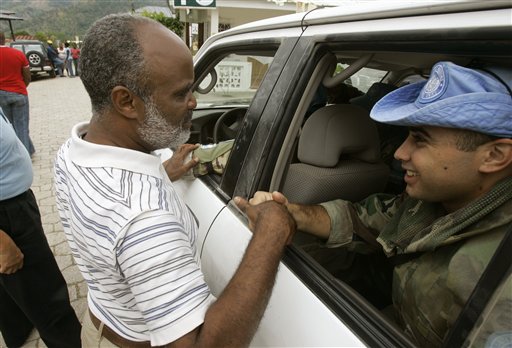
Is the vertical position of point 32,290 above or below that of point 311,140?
below

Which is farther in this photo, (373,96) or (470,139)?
(373,96)

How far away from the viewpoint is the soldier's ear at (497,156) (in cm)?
99

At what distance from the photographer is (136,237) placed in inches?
34.2

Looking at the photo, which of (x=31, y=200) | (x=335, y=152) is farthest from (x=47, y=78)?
(x=335, y=152)

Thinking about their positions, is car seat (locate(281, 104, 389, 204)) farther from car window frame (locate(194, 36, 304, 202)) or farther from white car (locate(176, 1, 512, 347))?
car window frame (locate(194, 36, 304, 202))

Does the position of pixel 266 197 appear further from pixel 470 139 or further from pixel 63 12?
pixel 63 12

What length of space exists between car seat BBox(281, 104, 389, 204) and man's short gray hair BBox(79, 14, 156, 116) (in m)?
0.76

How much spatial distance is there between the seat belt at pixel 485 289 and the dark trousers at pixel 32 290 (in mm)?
2141

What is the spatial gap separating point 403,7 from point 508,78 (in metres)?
0.36

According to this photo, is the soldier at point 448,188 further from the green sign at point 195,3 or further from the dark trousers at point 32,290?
the green sign at point 195,3

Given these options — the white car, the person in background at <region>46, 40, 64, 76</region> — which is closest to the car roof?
the white car

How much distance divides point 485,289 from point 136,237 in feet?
2.61

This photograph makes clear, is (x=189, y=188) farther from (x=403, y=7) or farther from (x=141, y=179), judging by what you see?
(x=403, y=7)

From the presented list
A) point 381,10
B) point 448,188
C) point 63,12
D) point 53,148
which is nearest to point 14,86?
point 53,148
